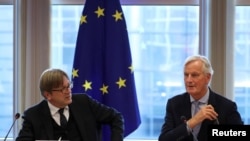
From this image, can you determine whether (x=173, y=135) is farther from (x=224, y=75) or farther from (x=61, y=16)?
(x=61, y=16)

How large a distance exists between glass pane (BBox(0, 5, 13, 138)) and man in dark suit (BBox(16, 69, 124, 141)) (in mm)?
Result: 1288

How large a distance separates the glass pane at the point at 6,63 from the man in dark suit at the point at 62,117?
1.29 m

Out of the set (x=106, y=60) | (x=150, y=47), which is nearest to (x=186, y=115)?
(x=106, y=60)

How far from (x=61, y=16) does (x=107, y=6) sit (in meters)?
0.54

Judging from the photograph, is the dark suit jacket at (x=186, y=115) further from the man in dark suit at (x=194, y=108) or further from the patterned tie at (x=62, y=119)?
the patterned tie at (x=62, y=119)

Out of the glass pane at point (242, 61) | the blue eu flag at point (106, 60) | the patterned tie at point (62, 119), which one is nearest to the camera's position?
the patterned tie at point (62, 119)

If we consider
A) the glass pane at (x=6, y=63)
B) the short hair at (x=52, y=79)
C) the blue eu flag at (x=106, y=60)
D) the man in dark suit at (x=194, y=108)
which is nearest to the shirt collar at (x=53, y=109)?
the short hair at (x=52, y=79)

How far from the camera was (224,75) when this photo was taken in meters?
3.62

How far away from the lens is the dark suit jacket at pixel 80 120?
2.50 meters

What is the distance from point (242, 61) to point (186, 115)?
1347 mm

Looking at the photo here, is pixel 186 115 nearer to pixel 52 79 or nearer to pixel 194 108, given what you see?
pixel 194 108

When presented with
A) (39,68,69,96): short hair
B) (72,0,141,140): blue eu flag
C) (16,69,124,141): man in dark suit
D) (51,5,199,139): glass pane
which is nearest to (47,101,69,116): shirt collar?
(16,69,124,141): man in dark suit

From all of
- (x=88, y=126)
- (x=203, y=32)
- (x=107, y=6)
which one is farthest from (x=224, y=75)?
(x=88, y=126)

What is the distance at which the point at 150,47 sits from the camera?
12.4ft
